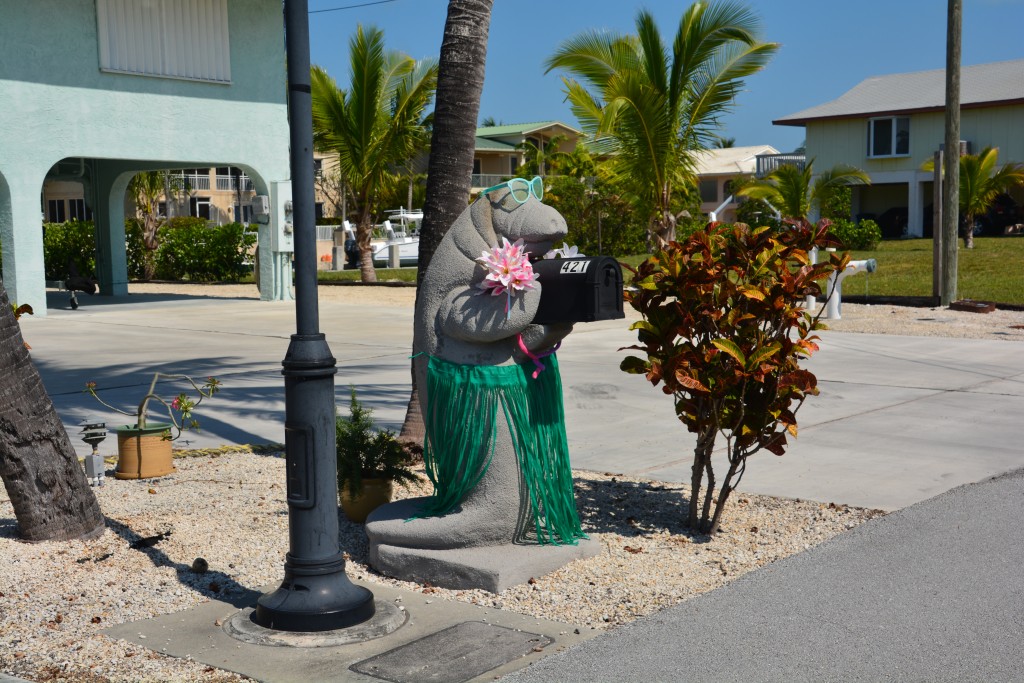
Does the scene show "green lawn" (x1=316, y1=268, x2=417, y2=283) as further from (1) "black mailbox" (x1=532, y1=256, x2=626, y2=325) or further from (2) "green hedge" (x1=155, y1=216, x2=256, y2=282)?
(1) "black mailbox" (x1=532, y1=256, x2=626, y2=325)

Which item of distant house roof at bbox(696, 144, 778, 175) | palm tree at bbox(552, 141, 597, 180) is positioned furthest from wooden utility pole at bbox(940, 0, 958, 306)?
distant house roof at bbox(696, 144, 778, 175)

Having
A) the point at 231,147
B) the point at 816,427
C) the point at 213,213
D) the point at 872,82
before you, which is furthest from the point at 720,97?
the point at 213,213

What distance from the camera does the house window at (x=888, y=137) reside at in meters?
37.9

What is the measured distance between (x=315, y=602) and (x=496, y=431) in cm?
109

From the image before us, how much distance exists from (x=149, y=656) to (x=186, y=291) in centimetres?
2183

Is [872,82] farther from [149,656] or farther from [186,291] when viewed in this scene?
[149,656]

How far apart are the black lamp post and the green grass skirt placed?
2.23ft

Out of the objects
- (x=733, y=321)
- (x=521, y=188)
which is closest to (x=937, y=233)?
(x=733, y=321)

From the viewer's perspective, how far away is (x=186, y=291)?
2512 cm

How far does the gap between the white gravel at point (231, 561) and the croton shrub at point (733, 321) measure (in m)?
0.67

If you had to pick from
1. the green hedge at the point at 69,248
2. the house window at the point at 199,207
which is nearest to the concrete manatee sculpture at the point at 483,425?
the green hedge at the point at 69,248

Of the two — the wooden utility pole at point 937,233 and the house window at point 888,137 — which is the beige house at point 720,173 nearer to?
the house window at point 888,137

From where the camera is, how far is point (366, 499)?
19.5 ft

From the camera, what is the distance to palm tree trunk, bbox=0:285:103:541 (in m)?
5.44
